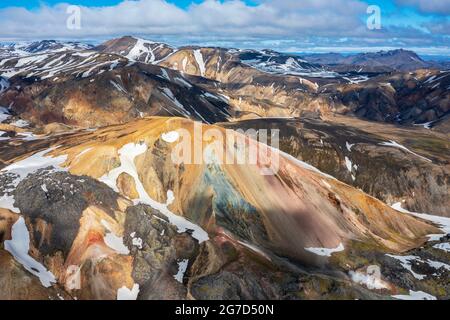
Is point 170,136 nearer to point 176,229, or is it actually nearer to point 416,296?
point 176,229

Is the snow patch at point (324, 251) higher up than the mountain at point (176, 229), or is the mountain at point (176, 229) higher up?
the mountain at point (176, 229)

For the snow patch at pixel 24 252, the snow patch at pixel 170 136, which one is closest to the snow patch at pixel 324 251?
the snow patch at pixel 170 136

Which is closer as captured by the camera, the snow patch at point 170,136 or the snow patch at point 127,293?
the snow patch at point 127,293

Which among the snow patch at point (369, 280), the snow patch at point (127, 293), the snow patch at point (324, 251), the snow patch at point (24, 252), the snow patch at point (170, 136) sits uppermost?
the snow patch at point (170, 136)

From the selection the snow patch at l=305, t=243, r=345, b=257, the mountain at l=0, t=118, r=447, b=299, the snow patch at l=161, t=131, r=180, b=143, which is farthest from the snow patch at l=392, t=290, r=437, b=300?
the snow patch at l=161, t=131, r=180, b=143

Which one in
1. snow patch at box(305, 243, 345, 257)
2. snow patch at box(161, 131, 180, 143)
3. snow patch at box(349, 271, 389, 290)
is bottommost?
snow patch at box(349, 271, 389, 290)

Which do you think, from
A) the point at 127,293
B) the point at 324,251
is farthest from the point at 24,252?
the point at 324,251

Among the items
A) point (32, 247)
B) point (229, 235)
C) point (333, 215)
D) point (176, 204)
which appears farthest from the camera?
point (333, 215)

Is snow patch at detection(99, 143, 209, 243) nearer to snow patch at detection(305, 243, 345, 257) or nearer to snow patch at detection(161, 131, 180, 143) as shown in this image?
snow patch at detection(161, 131, 180, 143)

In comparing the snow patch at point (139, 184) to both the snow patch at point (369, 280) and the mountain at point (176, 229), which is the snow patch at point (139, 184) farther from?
the snow patch at point (369, 280)
